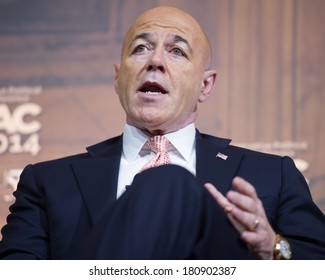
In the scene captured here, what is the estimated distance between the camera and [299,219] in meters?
Answer: 1.91

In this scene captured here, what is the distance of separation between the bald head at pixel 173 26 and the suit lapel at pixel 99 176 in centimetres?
29

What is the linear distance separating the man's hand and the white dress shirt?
54 centimetres

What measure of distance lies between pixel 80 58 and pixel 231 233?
1.49 metres

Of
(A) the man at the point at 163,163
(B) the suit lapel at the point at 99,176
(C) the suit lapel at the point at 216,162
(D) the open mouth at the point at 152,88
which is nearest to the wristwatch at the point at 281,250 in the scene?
(A) the man at the point at 163,163

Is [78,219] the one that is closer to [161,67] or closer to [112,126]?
[161,67]

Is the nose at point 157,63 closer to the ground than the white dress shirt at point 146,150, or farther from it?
farther from it

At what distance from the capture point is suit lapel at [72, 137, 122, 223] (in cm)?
193

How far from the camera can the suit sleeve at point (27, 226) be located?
188cm

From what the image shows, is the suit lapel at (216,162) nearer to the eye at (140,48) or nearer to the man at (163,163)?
the man at (163,163)

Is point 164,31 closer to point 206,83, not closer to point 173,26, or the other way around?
point 173,26

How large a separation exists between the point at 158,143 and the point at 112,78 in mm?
794

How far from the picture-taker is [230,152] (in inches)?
83.7

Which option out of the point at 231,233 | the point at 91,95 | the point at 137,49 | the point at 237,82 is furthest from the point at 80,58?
the point at 231,233

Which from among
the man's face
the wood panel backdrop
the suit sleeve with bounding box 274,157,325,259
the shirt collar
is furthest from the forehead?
the wood panel backdrop
